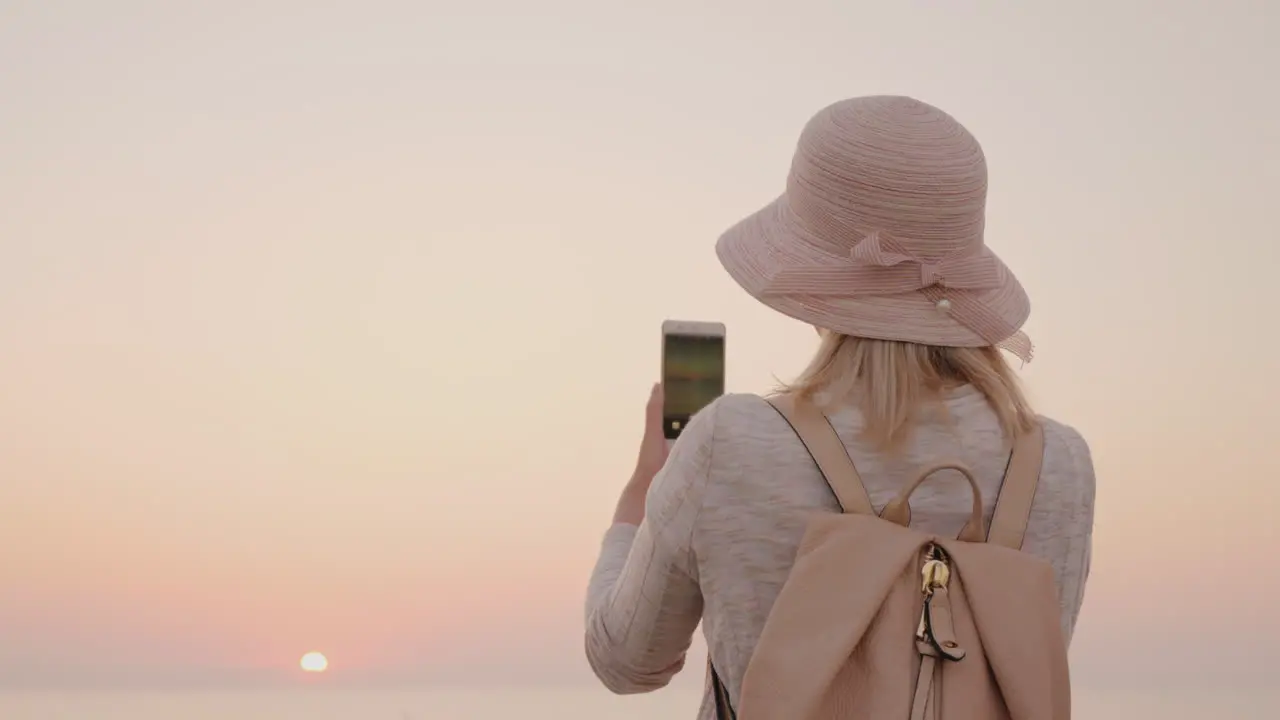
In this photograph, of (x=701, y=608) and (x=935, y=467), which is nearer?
(x=935, y=467)

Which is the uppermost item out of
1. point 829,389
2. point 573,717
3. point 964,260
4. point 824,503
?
point 964,260

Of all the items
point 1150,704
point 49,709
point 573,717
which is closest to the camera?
point 49,709

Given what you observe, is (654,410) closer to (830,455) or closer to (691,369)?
(691,369)

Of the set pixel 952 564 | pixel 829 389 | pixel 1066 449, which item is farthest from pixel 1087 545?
pixel 829 389

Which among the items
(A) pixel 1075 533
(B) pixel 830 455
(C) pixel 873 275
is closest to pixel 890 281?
(C) pixel 873 275

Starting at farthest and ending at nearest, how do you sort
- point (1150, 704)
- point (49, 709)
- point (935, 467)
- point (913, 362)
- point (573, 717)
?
point (573, 717) < point (1150, 704) < point (49, 709) < point (913, 362) < point (935, 467)

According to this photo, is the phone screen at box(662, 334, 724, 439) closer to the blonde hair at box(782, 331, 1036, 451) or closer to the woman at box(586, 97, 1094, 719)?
the woman at box(586, 97, 1094, 719)

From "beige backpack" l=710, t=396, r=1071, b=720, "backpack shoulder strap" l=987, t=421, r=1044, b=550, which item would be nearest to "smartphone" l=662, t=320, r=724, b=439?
"beige backpack" l=710, t=396, r=1071, b=720

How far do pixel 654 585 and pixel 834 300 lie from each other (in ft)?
1.50

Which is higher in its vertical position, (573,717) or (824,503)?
(824,503)

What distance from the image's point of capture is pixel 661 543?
2.22m

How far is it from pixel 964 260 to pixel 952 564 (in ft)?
1.51

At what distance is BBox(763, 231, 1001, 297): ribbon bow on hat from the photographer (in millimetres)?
2289

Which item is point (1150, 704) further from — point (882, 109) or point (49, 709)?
point (882, 109)
